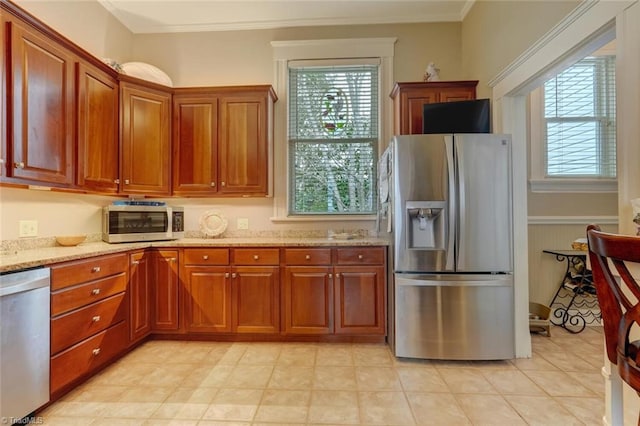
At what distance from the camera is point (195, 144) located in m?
2.96

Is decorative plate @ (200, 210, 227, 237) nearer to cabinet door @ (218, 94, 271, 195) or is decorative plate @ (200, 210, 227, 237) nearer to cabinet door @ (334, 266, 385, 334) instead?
cabinet door @ (218, 94, 271, 195)

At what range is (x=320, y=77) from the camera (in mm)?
3316

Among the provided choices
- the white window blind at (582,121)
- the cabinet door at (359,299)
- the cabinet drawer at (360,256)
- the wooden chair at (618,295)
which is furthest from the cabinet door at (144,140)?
the white window blind at (582,121)

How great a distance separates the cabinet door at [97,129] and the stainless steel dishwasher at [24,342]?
36.7 inches

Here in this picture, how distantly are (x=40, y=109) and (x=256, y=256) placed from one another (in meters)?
1.76

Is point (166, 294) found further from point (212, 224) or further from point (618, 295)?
point (618, 295)

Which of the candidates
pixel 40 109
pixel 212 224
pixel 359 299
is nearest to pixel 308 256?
pixel 359 299

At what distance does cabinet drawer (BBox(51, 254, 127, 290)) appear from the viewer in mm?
1781

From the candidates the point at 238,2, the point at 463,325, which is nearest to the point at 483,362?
the point at 463,325

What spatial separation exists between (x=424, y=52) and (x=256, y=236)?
8.68 feet

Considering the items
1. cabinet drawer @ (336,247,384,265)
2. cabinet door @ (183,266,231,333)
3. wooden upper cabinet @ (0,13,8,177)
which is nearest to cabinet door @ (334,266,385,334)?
cabinet drawer @ (336,247,384,265)

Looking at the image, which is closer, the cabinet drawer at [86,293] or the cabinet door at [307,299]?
the cabinet drawer at [86,293]

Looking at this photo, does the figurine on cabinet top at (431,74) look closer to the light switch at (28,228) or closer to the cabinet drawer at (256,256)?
the cabinet drawer at (256,256)

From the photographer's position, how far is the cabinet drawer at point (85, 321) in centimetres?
177
